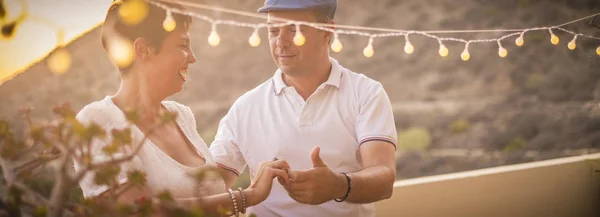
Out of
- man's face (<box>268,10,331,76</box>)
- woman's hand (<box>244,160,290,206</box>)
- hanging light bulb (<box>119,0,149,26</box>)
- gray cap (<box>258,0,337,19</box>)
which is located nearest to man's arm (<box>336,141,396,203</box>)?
woman's hand (<box>244,160,290,206</box>)

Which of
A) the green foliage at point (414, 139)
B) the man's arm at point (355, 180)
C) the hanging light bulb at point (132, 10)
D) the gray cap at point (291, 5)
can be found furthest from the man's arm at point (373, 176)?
the green foliage at point (414, 139)

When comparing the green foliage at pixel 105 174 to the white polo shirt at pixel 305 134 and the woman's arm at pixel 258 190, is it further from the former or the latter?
the white polo shirt at pixel 305 134

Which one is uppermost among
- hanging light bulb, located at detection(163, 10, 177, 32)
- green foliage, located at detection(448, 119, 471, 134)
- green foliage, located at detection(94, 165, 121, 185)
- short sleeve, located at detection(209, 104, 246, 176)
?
hanging light bulb, located at detection(163, 10, 177, 32)

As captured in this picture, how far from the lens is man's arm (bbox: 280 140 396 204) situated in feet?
5.65

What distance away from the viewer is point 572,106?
6.23m

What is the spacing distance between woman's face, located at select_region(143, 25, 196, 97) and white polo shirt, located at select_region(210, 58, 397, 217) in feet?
1.19

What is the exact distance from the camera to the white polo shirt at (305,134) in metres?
2.08

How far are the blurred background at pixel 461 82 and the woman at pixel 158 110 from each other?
3.47m

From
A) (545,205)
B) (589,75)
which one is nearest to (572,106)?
(589,75)

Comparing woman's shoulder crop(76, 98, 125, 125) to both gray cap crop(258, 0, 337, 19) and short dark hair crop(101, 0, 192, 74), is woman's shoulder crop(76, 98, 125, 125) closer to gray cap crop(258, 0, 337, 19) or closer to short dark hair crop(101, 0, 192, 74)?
short dark hair crop(101, 0, 192, 74)

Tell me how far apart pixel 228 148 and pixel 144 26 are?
53cm

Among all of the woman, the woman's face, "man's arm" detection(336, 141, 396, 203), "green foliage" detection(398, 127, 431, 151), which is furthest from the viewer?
"green foliage" detection(398, 127, 431, 151)

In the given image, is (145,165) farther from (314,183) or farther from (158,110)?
(314,183)

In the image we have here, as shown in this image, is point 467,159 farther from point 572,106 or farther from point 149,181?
point 149,181
